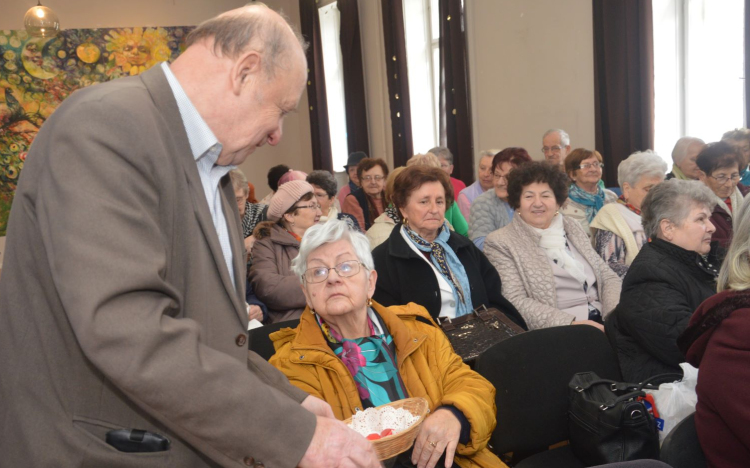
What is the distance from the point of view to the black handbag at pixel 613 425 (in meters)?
1.97

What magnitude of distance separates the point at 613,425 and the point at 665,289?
2.60ft

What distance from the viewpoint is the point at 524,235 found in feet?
11.5

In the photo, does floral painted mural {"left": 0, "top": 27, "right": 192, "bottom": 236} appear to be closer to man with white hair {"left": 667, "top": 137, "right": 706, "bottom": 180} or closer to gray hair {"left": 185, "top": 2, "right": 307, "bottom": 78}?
man with white hair {"left": 667, "top": 137, "right": 706, "bottom": 180}

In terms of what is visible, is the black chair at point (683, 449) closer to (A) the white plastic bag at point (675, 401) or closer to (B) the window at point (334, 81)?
(A) the white plastic bag at point (675, 401)

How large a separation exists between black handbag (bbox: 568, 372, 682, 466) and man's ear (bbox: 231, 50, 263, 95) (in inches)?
59.9

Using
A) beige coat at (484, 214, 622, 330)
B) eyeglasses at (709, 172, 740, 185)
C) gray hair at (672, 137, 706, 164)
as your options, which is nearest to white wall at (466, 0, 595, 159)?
gray hair at (672, 137, 706, 164)

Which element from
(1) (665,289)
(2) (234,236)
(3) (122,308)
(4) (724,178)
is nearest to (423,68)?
(4) (724,178)

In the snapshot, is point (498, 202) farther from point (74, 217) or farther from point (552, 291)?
point (74, 217)

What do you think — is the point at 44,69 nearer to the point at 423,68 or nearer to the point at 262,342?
the point at 423,68

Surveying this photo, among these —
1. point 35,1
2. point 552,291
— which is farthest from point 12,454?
point 35,1

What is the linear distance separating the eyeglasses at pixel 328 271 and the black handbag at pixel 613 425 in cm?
83

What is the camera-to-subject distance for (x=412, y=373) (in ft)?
6.75

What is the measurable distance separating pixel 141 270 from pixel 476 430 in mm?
1319

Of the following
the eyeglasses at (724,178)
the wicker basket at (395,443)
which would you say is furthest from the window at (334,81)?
the wicker basket at (395,443)
